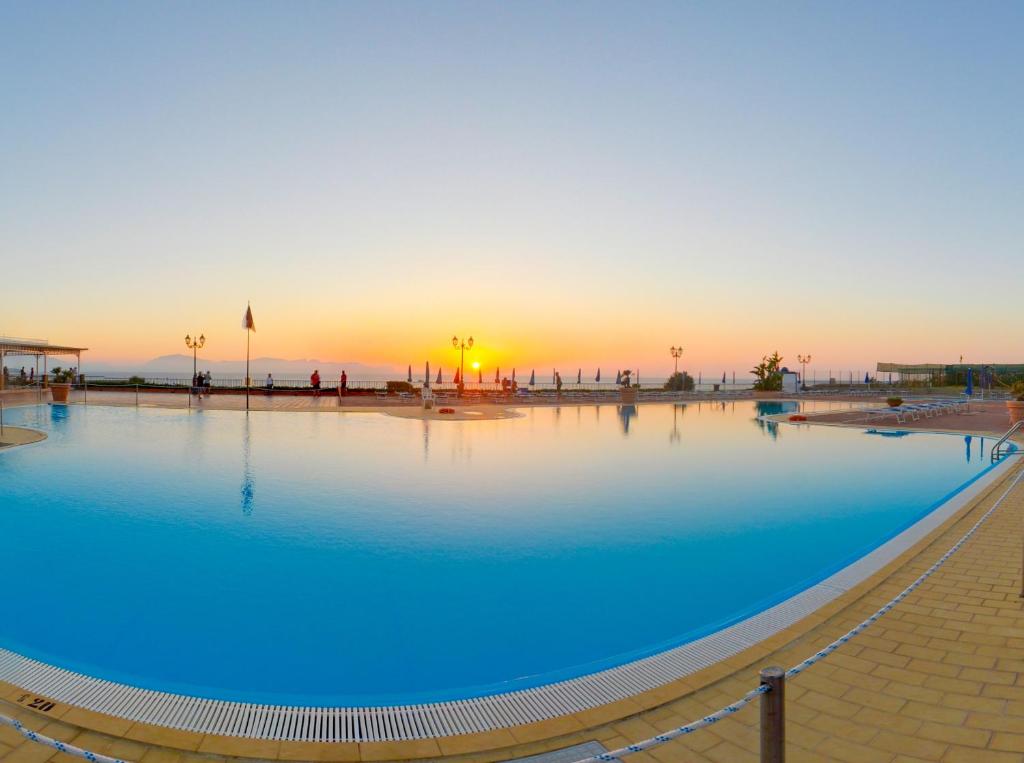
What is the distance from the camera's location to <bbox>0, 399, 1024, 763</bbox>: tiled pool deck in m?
2.44

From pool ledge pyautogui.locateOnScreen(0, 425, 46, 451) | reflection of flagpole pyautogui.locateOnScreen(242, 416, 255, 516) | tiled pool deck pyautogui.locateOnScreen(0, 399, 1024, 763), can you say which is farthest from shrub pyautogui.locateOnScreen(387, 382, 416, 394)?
tiled pool deck pyautogui.locateOnScreen(0, 399, 1024, 763)

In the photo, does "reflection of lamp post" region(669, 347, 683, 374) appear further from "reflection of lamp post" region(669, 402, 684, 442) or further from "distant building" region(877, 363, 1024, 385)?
"distant building" region(877, 363, 1024, 385)

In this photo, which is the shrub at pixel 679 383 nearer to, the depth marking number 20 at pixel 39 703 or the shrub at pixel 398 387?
the shrub at pixel 398 387

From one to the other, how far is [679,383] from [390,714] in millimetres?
45602

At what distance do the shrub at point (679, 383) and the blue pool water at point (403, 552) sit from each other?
32.1 meters

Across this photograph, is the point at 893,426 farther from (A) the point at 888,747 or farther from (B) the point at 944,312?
(A) the point at 888,747

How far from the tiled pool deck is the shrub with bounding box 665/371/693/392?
1696 inches

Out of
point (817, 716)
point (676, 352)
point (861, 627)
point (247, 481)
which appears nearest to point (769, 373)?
point (676, 352)

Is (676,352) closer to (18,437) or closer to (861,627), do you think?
(18,437)

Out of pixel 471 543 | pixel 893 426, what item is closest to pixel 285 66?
pixel 471 543

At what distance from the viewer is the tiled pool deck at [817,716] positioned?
244 cm

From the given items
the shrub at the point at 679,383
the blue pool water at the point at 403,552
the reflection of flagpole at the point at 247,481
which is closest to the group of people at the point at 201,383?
the blue pool water at the point at 403,552

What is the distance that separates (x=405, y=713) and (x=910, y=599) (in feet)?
13.0

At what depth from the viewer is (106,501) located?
330 inches
